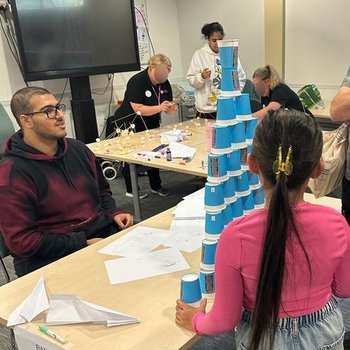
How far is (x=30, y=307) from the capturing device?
47.4 inches

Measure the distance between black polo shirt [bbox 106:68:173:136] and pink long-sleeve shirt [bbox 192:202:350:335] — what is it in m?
2.95

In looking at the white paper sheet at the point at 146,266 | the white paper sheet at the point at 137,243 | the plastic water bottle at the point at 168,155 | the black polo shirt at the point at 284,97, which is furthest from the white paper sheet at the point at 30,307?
the black polo shirt at the point at 284,97

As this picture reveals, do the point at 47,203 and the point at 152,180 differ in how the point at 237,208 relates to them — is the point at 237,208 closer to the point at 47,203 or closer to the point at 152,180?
the point at 47,203

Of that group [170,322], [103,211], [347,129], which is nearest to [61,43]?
[103,211]

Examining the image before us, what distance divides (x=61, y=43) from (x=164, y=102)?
1.54m

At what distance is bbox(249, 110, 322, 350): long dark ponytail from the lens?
0.86 m

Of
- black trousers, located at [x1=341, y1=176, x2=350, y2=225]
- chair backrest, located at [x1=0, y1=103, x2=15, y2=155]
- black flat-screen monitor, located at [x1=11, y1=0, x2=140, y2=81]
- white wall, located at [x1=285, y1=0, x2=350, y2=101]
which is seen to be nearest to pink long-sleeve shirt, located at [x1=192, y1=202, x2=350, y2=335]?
black trousers, located at [x1=341, y1=176, x2=350, y2=225]

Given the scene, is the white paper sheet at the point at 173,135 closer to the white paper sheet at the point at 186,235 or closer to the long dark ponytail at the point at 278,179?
the white paper sheet at the point at 186,235

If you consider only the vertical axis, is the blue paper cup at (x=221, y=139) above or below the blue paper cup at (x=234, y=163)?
above

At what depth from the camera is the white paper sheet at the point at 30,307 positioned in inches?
46.2

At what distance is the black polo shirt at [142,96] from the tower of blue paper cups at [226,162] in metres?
2.64

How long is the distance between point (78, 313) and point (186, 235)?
1.92 feet

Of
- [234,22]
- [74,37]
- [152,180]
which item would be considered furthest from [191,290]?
[234,22]

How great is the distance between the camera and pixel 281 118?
88cm
